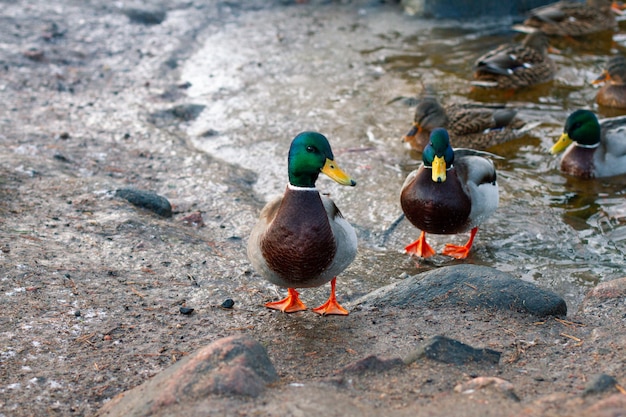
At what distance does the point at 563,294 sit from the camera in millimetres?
4809

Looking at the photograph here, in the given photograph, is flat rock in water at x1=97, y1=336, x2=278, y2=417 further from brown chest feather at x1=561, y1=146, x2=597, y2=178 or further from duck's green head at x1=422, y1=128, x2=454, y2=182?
brown chest feather at x1=561, y1=146, x2=597, y2=178

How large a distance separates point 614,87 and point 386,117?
107 inches

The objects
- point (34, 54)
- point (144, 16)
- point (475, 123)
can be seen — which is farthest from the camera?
point (144, 16)

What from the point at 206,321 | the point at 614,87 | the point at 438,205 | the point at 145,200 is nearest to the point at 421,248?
the point at 438,205

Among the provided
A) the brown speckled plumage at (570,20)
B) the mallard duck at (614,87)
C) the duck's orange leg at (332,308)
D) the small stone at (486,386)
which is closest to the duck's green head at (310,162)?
the duck's orange leg at (332,308)

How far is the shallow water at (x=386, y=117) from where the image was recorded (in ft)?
18.0

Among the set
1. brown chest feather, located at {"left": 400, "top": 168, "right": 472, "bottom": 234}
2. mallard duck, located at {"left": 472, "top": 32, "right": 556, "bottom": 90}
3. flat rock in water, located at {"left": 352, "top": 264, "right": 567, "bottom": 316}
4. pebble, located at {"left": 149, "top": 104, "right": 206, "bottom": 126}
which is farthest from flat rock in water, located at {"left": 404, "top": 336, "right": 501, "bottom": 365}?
mallard duck, located at {"left": 472, "top": 32, "right": 556, "bottom": 90}

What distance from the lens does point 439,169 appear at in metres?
5.17

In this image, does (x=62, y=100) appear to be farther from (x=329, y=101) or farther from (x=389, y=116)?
(x=389, y=116)

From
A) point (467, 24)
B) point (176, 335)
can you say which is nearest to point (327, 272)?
point (176, 335)

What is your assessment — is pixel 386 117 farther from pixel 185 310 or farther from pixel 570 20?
pixel 185 310

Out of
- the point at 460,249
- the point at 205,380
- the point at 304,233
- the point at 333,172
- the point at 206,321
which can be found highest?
the point at 333,172

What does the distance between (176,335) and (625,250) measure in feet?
11.1

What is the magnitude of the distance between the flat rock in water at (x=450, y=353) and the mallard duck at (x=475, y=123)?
413 centimetres
